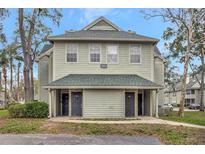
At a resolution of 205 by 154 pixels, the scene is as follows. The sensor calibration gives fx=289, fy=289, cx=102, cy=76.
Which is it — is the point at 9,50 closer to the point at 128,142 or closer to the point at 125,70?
the point at 125,70

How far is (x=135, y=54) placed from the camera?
23.1 m

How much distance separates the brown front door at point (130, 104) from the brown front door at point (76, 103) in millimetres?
3516

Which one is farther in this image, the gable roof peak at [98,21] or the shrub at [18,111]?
the gable roof peak at [98,21]

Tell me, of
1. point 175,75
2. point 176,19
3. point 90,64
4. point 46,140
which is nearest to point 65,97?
point 90,64

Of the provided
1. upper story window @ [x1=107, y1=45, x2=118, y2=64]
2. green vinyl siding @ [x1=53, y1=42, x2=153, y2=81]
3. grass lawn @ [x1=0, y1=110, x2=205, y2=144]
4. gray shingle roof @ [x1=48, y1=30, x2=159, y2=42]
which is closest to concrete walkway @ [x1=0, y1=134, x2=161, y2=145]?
grass lawn @ [x1=0, y1=110, x2=205, y2=144]

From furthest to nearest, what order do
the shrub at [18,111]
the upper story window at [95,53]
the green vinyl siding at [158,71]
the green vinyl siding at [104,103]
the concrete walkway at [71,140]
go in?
1. the green vinyl siding at [158,71]
2. the upper story window at [95,53]
3. the green vinyl siding at [104,103]
4. the shrub at [18,111]
5. the concrete walkway at [71,140]

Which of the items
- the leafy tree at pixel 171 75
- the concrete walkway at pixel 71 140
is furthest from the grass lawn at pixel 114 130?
the leafy tree at pixel 171 75

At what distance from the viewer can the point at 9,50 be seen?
3603 centimetres

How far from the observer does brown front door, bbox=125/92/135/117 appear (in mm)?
22156

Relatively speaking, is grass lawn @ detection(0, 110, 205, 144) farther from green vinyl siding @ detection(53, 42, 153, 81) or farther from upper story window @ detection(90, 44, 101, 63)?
upper story window @ detection(90, 44, 101, 63)

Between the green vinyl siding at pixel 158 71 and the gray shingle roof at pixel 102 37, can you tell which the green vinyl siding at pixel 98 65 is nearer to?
the gray shingle roof at pixel 102 37

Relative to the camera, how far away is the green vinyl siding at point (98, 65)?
Answer: 2250cm

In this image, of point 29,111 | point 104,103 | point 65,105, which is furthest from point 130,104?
point 29,111

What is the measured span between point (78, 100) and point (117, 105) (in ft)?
9.99
